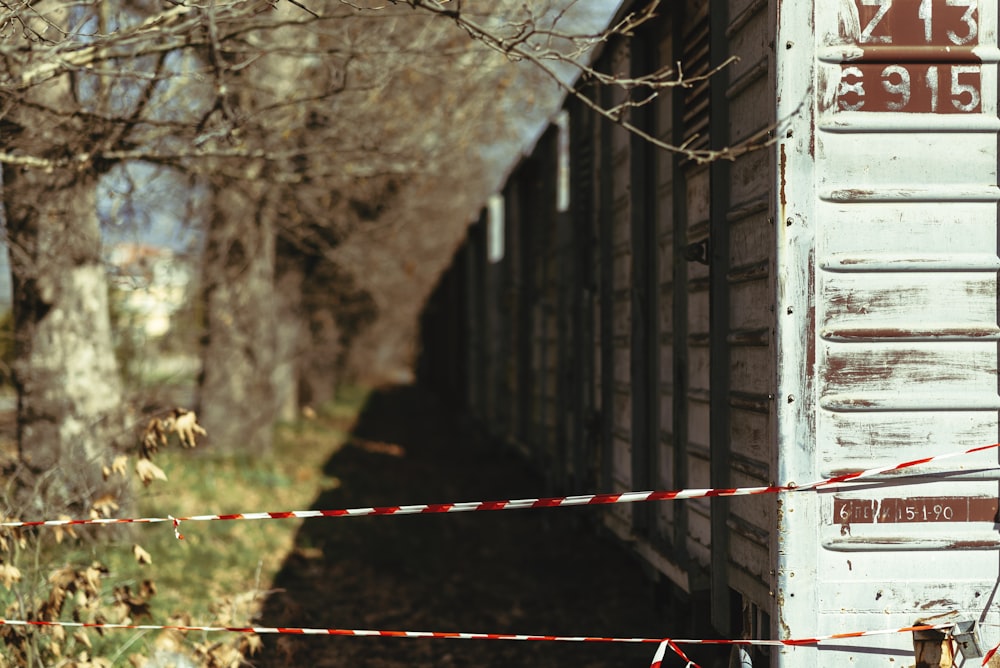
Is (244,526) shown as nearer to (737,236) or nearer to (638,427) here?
(638,427)

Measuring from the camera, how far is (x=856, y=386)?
3645 millimetres

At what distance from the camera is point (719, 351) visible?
4168 mm

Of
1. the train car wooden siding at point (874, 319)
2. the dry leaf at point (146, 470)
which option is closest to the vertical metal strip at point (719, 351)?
the train car wooden siding at point (874, 319)

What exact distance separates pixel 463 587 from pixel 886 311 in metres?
4.83

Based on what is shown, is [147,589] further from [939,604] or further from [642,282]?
[939,604]

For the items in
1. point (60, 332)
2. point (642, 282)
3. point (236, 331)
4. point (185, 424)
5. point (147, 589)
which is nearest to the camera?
point (185, 424)

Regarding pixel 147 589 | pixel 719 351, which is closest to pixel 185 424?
pixel 147 589

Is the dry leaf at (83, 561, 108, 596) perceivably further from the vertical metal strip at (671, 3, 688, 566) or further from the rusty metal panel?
the rusty metal panel

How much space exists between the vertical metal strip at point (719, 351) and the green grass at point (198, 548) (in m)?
1.95

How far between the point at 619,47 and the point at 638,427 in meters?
2.08

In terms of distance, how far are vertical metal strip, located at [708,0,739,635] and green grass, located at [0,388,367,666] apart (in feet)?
6.39

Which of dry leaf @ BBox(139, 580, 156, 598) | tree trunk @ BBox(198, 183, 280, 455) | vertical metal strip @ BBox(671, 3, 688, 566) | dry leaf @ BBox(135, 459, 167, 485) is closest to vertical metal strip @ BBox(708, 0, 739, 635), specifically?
vertical metal strip @ BBox(671, 3, 688, 566)

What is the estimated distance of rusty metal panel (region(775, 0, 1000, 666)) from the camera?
3604 millimetres

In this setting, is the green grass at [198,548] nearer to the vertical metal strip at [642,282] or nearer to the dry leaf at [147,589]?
the dry leaf at [147,589]
